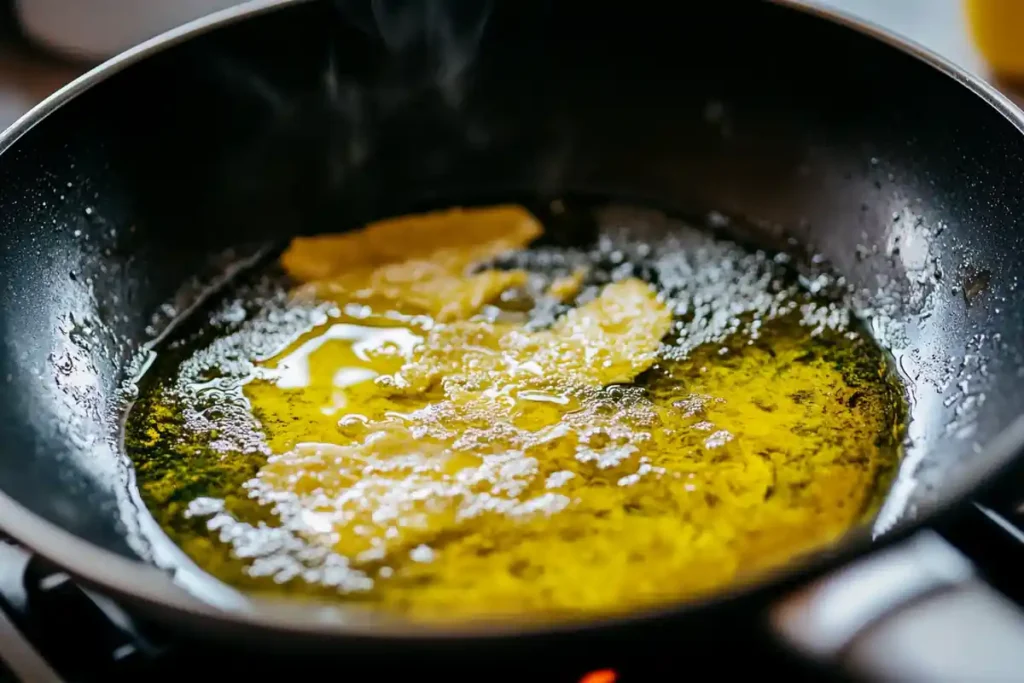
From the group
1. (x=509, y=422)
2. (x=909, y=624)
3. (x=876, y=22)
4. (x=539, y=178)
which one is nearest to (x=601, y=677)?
(x=909, y=624)

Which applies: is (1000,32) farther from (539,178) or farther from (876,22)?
(539,178)

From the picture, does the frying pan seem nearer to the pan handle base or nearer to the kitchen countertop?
the pan handle base

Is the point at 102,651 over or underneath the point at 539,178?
underneath

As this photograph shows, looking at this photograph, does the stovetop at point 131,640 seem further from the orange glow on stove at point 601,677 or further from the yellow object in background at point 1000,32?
the yellow object in background at point 1000,32

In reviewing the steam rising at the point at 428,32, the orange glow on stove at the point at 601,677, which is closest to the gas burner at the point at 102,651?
the orange glow on stove at the point at 601,677

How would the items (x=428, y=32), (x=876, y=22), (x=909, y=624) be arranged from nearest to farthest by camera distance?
(x=909, y=624), (x=428, y=32), (x=876, y=22)

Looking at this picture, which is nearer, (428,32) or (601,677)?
(601,677)
